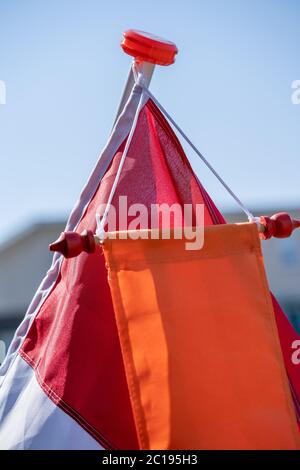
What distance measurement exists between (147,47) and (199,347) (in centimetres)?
69

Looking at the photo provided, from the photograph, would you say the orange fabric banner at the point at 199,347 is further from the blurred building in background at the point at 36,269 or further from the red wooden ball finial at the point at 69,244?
the blurred building in background at the point at 36,269

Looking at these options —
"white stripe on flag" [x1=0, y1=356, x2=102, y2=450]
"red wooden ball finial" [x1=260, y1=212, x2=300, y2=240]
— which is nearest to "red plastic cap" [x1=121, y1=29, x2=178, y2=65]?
"red wooden ball finial" [x1=260, y1=212, x2=300, y2=240]

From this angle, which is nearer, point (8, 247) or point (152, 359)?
point (152, 359)

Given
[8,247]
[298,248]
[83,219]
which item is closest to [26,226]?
[8,247]

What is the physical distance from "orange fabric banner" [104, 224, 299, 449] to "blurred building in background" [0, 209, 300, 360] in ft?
37.5

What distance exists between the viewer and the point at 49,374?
5.09 feet

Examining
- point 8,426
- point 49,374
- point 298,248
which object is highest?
point 49,374

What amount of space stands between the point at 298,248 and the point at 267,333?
1196cm

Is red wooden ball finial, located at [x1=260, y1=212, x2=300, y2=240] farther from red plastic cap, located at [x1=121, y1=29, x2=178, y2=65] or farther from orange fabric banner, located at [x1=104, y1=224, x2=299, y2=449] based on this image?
red plastic cap, located at [x1=121, y1=29, x2=178, y2=65]

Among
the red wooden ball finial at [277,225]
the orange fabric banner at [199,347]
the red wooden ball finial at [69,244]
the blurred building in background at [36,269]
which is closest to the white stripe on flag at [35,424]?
the orange fabric banner at [199,347]

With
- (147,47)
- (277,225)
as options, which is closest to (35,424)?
(277,225)

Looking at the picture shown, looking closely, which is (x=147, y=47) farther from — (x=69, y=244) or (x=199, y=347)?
(x=199, y=347)

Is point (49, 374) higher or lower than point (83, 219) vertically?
lower

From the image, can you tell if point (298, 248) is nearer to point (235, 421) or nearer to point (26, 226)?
point (26, 226)
